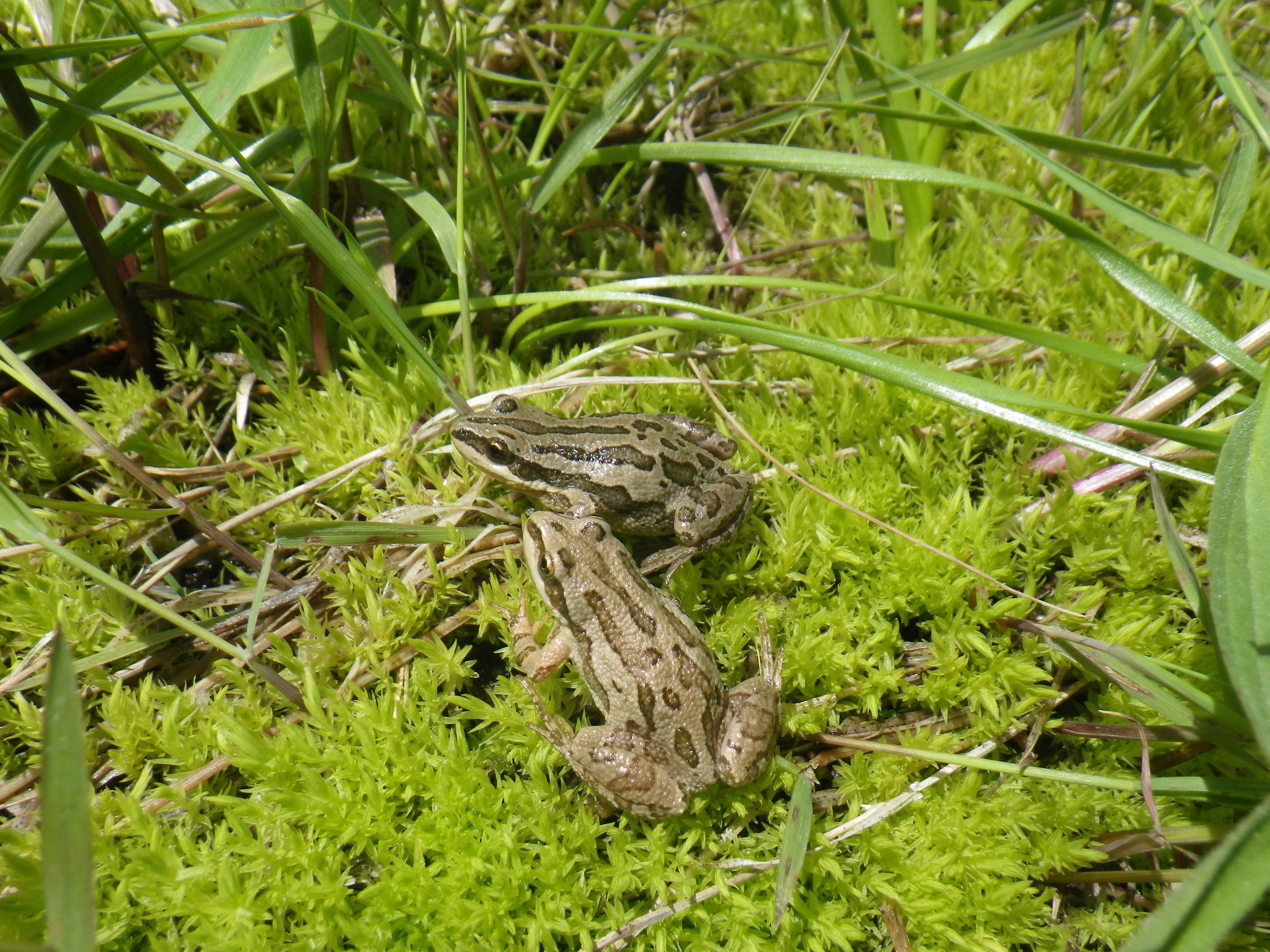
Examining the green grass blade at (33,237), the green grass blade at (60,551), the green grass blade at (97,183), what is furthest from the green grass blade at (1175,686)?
the green grass blade at (33,237)

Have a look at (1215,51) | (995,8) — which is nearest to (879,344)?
(1215,51)

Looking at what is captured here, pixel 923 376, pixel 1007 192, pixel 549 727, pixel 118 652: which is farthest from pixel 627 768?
pixel 1007 192

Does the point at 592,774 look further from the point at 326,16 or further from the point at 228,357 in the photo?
the point at 326,16

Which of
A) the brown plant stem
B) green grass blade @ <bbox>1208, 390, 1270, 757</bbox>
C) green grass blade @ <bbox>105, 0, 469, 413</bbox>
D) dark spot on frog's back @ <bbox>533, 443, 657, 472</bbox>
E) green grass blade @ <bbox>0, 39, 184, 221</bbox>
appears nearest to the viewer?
green grass blade @ <bbox>1208, 390, 1270, 757</bbox>

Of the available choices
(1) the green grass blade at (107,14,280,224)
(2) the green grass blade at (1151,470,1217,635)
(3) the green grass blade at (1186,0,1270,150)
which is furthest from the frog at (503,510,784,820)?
(3) the green grass blade at (1186,0,1270,150)

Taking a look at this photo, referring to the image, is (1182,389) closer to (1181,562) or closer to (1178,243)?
(1178,243)

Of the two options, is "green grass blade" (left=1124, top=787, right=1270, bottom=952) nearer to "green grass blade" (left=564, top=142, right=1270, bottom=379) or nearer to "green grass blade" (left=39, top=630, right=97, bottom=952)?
"green grass blade" (left=564, top=142, right=1270, bottom=379)

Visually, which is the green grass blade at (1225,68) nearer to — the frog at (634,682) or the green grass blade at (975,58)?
the green grass blade at (975,58)
